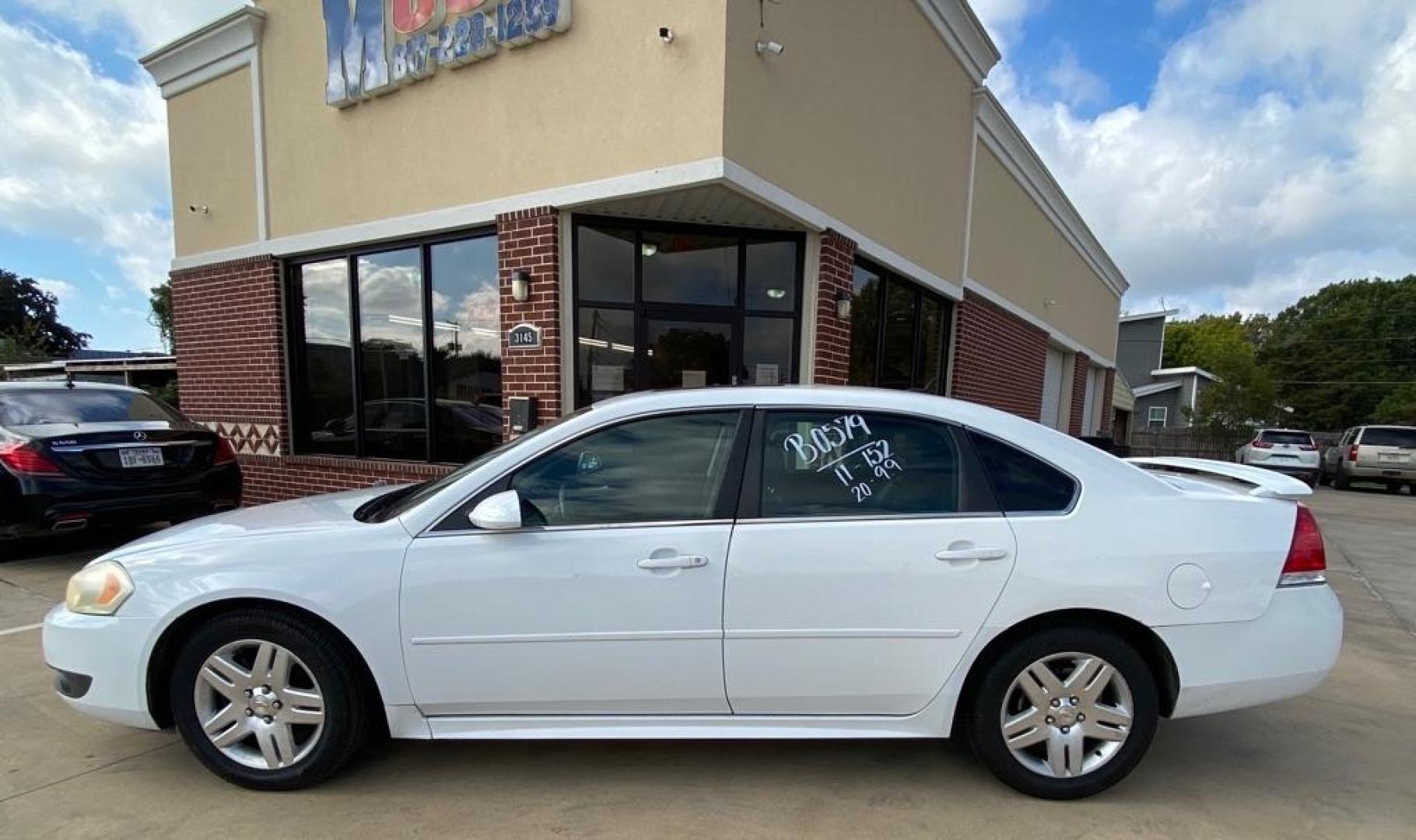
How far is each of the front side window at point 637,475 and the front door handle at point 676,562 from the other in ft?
0.49

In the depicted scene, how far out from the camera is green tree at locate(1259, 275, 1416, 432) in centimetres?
4697

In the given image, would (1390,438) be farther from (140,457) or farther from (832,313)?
(140,457)

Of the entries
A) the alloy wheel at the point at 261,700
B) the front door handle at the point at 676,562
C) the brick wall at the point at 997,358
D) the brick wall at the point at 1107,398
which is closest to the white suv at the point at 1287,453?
the brick wall at the point at 1107,398

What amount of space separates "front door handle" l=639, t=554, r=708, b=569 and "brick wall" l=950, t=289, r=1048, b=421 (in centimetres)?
624

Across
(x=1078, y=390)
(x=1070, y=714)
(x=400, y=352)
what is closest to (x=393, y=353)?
(x=400, y=352)

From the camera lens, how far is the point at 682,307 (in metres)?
5.65

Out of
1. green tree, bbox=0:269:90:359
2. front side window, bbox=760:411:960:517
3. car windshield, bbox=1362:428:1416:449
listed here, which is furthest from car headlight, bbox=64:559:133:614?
green tree, bbox=0:269:90:359

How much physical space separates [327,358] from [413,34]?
11.7 feet

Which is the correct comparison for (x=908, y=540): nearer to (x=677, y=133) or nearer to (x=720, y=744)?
(x=720, y=744)

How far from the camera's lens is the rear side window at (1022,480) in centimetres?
238

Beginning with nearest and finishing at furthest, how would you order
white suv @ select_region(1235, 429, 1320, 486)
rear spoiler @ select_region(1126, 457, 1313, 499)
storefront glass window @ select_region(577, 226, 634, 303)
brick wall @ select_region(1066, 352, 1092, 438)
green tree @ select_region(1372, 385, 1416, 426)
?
rear spoiler @ select_region(1126, 457, 1313, 499), storefront glass window @ select_region(577, 226, 634, 303), brick wall @ select_region(1066, 352, 1092, 438), white suv @ select_region(1235, 429, 1320, 486), green tree @ select_region(1372, 385, 1416, 426)

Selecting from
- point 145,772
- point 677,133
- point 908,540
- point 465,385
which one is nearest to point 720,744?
point 908,540

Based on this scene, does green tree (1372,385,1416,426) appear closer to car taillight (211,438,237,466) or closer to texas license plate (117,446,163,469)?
car taillight (211,438,237,466)

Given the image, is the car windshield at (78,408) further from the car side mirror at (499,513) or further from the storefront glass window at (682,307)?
the car side mirror at (499,513)
